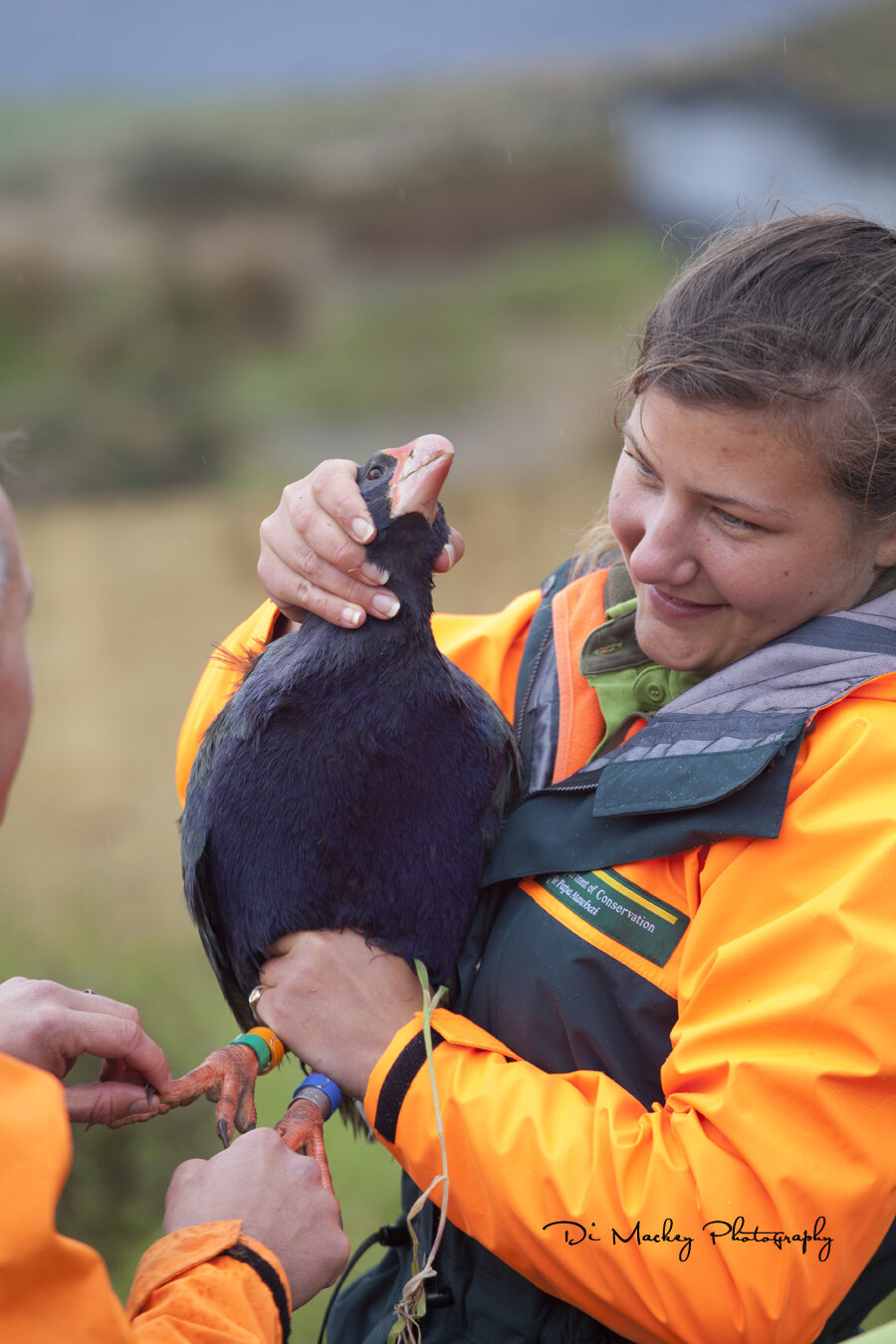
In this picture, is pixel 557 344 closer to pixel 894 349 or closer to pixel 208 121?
pixel 208 121

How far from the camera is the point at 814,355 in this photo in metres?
1.40

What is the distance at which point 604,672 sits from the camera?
1.66 metres

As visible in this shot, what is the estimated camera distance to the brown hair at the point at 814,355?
4.54 ft

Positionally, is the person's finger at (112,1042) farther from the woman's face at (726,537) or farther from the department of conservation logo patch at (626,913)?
the woman's face at (726,537)

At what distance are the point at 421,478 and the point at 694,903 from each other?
0.74 meters

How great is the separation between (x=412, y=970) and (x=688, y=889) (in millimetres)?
476

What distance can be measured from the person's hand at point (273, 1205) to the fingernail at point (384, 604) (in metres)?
0.73

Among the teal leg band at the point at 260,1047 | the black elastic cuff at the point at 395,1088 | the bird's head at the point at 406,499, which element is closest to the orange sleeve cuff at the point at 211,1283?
the black elastic cuff at the point at 395,1088

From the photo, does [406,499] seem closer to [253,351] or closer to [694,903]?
[694,903]

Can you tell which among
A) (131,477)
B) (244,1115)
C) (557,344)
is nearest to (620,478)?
(244,1115)

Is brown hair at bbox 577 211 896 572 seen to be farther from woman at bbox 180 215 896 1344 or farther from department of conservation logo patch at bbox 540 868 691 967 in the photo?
department of conservation logo patch at bbox 540 868 691 967

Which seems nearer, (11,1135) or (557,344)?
(11,1135)

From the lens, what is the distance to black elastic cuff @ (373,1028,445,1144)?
137cm

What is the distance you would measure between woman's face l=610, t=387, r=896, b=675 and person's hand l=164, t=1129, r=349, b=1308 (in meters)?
0.83
